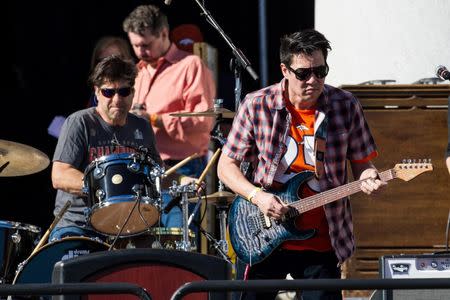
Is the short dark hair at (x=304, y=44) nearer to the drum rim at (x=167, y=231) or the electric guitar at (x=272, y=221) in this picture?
the electric guitar at (x=272, y=221)

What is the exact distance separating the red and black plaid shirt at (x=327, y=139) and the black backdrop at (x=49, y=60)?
4.82 metres

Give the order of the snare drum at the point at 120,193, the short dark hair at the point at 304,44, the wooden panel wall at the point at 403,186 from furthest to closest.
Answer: the wooden panel wall at the point at 403,186 → the snare drum at the point at 120,193 → the short dark hair at the point at 304,44

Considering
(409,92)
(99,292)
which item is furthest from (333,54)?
(99,292)

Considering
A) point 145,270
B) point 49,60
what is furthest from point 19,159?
point 145,270

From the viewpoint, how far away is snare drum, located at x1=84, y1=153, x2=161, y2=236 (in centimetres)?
852

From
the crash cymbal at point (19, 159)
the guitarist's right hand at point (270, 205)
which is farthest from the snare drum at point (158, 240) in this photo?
the guitarist's right hand at point (270, 205)

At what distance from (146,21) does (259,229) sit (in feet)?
11.9

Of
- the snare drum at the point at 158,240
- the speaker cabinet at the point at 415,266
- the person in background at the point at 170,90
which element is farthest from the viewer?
the person in background at the point at 170,90

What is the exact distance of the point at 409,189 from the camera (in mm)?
9500

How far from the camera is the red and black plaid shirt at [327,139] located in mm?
7438

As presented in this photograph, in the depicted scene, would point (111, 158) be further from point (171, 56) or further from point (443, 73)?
point (171, 56)

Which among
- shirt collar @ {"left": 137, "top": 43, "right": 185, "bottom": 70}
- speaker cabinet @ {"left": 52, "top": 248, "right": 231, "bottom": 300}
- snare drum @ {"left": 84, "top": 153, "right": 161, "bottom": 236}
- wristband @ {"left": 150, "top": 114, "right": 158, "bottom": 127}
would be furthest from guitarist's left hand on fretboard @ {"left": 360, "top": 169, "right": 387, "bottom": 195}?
shirt collar @ {"left": 137, "top": 43, "right": 185, "bottom": 70}

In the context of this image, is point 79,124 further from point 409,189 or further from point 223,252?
point 409,189

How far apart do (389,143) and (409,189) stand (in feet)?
1.23
